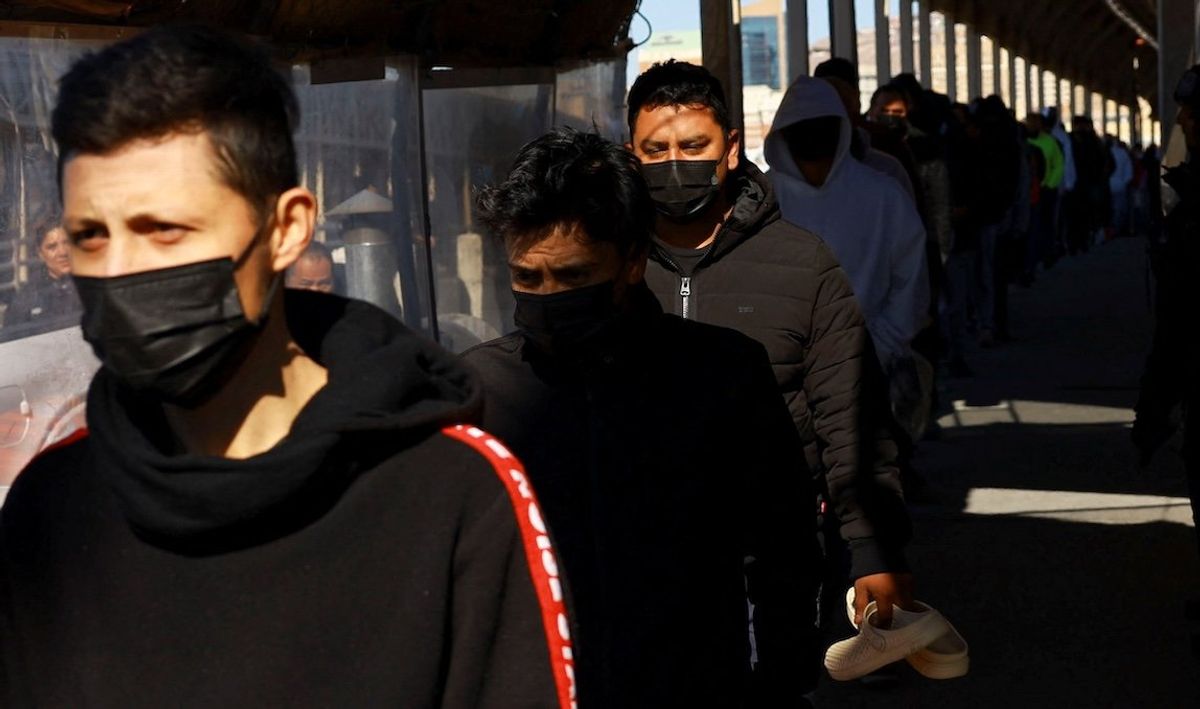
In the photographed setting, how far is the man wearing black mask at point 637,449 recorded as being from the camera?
3176 millimetres

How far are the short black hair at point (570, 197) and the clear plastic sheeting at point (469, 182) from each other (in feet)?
12.3

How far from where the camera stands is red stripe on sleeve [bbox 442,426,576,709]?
1917 millimetres

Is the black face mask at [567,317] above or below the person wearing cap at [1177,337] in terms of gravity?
above

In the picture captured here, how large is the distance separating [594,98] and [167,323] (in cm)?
682

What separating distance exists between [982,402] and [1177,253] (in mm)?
6232

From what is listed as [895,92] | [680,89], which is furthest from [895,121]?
[680,89]

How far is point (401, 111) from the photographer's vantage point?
695 cm

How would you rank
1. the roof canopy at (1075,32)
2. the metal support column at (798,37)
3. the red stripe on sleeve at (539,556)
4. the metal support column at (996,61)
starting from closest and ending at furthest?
the red stripe on sleeve at (539,556)
the metal support column at (798,37)
the roof canopy at (1075,32)
the metal support column at (996,61)

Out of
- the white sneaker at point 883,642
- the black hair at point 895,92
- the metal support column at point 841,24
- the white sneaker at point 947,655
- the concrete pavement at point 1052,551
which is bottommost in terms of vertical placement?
the concrete pavement at point 1052,551

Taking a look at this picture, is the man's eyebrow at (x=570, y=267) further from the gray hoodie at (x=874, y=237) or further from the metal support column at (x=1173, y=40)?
the metal support column at (x=1173, y=40)

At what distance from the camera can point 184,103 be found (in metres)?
1.87

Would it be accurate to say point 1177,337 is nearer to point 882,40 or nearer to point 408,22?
point 408,22

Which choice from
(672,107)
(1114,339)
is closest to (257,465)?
(672,107)

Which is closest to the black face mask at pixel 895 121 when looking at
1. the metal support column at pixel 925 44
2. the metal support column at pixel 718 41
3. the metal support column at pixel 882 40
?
the metal support column at pixel 718 41
